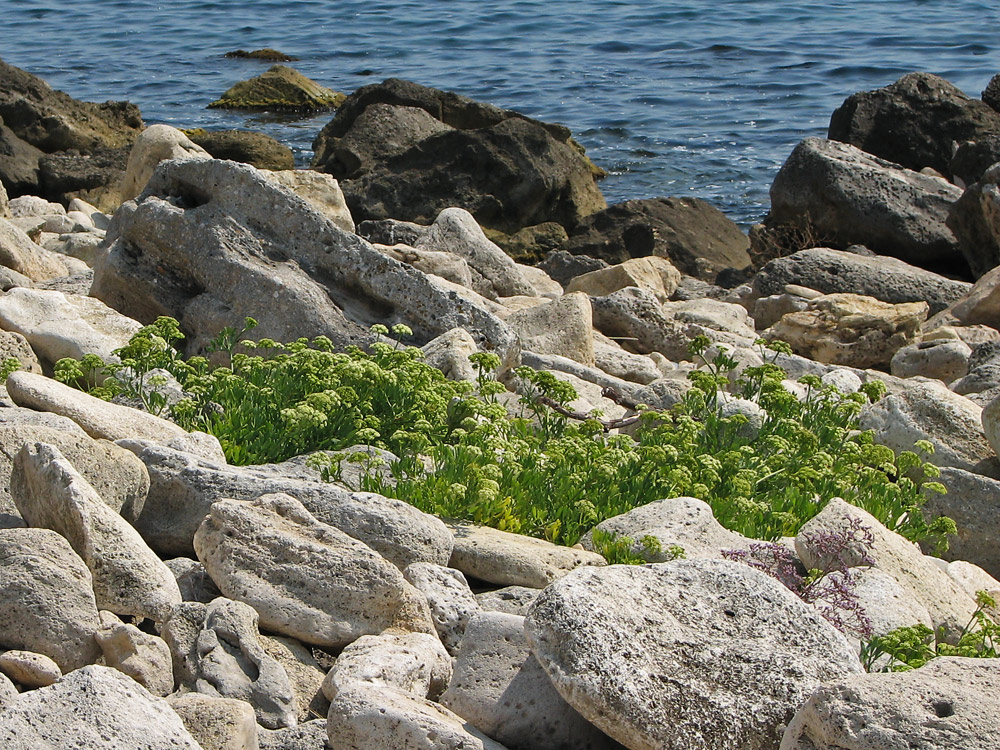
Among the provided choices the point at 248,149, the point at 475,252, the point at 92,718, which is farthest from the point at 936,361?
the point at 248,149

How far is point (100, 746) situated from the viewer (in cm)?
291

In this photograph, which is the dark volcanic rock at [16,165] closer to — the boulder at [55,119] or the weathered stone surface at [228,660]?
the boulder at [55,119]

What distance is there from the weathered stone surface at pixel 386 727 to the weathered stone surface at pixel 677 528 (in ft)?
5.82

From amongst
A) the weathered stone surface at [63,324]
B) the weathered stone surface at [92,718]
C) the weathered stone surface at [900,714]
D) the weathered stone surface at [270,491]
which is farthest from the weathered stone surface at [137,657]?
the weathered stone surface at [63,324]

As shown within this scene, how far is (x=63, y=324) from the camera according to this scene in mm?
7051

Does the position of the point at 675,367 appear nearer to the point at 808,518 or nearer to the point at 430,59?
the point at 808,518

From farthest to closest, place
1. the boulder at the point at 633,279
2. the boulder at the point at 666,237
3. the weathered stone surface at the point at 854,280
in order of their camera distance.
→ the boulder at the point at 666,237, the weathered stone surface at the point at 854,280, the boulder at the point at 633,279

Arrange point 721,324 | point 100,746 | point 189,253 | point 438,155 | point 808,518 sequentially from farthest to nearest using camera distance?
point 438,155
point 721,324
point 189,253
point 808,518
point 100,746

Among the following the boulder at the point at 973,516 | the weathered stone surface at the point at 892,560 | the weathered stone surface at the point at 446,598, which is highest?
the weathered stone surface at the point at 446,598

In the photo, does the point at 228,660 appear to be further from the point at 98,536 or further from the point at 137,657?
the point at 98,536

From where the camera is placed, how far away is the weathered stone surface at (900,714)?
3.02 m

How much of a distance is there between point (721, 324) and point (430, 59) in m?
21.9

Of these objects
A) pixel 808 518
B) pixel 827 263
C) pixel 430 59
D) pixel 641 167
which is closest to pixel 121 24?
pixel 430 59

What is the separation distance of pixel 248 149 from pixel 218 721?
17244 mm
